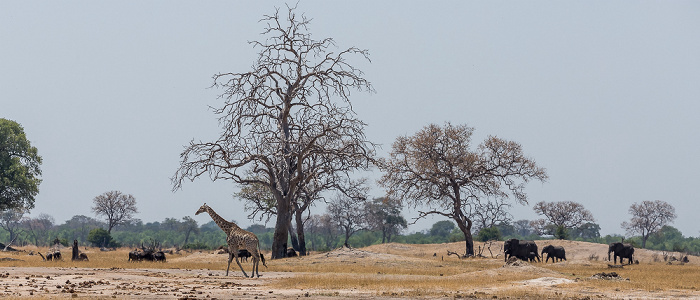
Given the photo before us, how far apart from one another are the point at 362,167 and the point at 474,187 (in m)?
18.1

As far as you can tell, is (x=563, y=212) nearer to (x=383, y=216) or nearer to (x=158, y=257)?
(x=383, y=216)

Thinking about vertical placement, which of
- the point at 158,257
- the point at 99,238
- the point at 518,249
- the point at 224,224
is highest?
the point at 224,224

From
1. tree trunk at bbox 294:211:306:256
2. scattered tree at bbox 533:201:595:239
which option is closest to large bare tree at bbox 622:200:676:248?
scattered tree at bbox 533:201:595:239

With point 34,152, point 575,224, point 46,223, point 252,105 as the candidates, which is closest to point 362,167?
point 252,105

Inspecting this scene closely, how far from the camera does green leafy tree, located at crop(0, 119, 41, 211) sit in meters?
57.9

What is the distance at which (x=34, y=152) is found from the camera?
6134 centimetres

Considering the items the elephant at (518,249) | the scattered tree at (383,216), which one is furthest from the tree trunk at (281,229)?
the scattered tree at (383,216)

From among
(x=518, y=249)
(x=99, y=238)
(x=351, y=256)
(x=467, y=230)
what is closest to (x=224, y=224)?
(x=351, y=256)

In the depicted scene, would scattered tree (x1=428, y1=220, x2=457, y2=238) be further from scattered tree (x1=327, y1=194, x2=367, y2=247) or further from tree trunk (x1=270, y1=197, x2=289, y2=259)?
tree trunk (x1=270, y1=197, x2=289, y2=259)

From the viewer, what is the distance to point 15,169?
57.8m

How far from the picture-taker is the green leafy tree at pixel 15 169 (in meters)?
57.9

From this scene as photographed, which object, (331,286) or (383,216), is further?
(383,216)

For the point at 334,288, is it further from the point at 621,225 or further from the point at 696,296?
the point at 621,225

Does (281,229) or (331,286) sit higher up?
(281,229)
